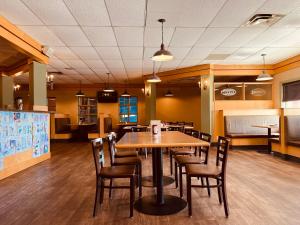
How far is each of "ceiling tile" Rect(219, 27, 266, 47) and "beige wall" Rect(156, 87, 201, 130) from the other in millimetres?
7260

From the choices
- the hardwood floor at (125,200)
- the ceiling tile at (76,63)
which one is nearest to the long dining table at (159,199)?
the hardwood floor at (125,200)

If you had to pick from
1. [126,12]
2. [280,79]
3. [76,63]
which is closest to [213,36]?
[126,12]

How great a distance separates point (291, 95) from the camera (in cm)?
823

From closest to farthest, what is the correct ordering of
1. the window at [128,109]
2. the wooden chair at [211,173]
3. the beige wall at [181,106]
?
the wooden chair at [211,173] < the beige wall at [181,106] < the window at [128,109]

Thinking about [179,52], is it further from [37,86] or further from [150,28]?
[37,86]

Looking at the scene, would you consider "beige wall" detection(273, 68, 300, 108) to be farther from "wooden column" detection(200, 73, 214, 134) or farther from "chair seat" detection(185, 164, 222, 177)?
"chair seat" detection(185, 164, 222, 177)

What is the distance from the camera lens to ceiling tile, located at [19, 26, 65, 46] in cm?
489

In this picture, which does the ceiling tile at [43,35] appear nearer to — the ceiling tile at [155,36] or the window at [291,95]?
the ceiling tile at [155,36]

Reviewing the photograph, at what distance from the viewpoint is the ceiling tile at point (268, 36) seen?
523 centimetres

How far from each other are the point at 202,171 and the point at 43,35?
455 centimetres

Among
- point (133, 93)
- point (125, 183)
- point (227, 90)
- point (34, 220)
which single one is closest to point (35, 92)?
point (125, 183)

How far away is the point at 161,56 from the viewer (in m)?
4.25

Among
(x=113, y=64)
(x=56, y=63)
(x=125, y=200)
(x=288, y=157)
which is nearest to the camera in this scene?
(x=125, y=200)

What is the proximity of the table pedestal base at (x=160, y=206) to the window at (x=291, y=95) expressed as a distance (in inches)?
260
